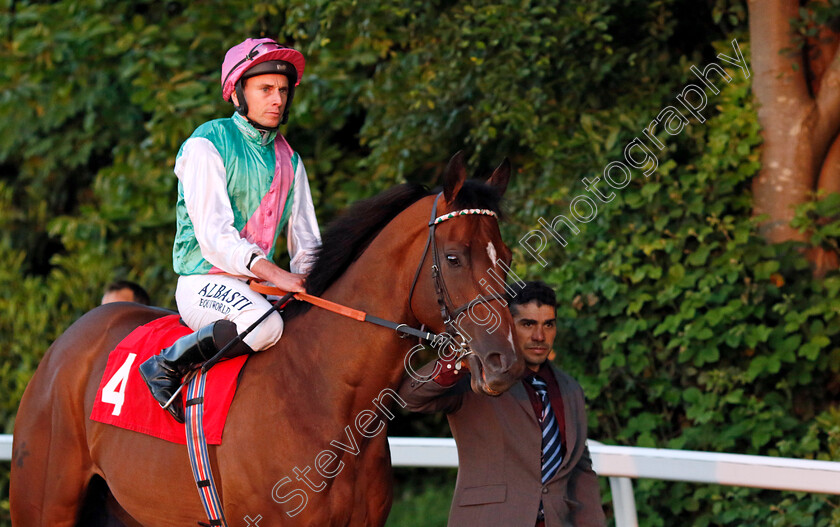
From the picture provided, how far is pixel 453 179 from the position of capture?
2887 millimetres

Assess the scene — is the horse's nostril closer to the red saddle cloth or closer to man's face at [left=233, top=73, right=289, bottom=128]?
the red saddle cloth

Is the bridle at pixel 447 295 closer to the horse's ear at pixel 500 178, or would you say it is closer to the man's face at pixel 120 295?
the horse's ear at pixel 500 178

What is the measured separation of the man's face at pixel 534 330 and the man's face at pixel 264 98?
4.01 ft

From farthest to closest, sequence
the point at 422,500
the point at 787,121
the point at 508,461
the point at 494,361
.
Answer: the point at 422,500 < the point at 787,121 < the point at 508,461 < the point at 494,361

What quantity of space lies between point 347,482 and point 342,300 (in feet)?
2.04

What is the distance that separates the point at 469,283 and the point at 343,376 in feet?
1.88

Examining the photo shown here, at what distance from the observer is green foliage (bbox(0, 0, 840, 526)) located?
16.5ft

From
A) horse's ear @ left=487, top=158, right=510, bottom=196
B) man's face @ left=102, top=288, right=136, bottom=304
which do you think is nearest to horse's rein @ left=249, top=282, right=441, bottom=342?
horse's ear @ left=487, top=158, right=510, bottom=196

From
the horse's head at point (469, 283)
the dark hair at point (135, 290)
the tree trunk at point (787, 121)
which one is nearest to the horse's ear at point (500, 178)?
the horse's head at point (469, 283)

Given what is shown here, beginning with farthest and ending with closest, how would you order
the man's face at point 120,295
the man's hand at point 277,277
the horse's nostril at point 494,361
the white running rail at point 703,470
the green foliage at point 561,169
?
the man's face at point 120,295 < the green foliage at point 561,169 < the white running rail at point 703,470 < the man's hand at point 277,277 < the horse's nostril at point 494,361

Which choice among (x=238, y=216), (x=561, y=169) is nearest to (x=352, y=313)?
(x=238, y=216)

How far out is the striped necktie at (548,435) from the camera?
3254 mm

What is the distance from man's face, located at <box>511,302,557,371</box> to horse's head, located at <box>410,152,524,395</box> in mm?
517

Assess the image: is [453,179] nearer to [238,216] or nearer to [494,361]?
[494,361]
